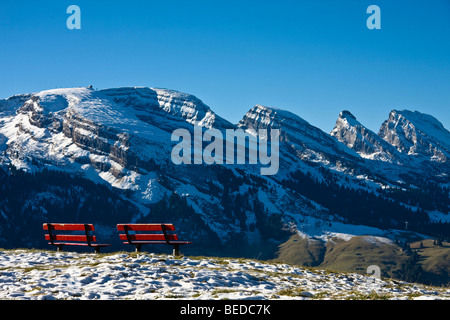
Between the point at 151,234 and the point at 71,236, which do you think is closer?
the point at 151,234

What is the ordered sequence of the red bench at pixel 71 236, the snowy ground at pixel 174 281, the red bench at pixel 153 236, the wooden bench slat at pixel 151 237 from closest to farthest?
1. the snowy ground at pixel 174 281
2. the red bench at pixel 153 236
3. the wooden bench slat at pixel 151 237
4. the red bench at pixel 71 236

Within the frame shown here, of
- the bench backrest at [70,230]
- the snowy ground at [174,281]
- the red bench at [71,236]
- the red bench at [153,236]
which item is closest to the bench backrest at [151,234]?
the red bench at [153,236]

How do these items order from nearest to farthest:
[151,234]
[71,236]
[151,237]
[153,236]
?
[151,234] < [153,236] < [151,237] < [71,236]

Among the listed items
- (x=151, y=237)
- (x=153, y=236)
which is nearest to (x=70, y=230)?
(x=151, y=237)

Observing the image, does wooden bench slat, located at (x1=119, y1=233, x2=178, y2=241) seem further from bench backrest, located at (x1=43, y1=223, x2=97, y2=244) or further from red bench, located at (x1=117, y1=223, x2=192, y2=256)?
bench backrest, located at (x1=43, y1=223, x2=97, y2=244)

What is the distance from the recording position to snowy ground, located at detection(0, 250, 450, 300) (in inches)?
829

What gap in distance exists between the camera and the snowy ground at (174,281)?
2106cm

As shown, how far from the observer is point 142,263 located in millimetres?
27484

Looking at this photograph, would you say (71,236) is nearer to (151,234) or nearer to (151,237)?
(151,237)

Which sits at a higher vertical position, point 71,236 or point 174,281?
point 71,236

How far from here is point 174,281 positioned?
23688 millimetres

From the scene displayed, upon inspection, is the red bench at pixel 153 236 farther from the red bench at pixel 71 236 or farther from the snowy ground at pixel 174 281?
the red bench at pixel 71 236
